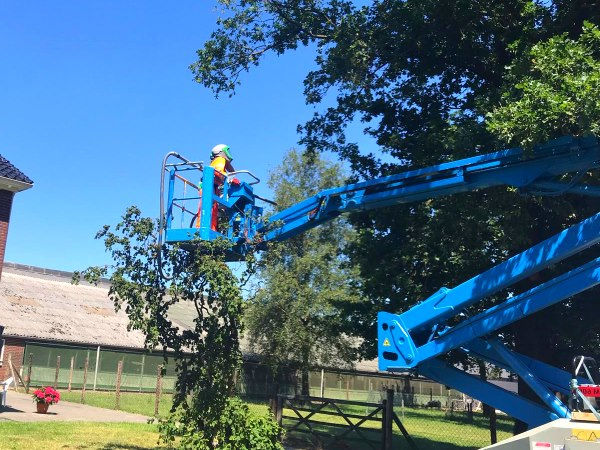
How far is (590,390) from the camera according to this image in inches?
227

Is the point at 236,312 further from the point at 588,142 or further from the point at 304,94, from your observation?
the point at 304,94

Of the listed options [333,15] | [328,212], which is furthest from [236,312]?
[333,15]

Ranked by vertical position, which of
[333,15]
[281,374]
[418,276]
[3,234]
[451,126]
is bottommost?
[281,374]

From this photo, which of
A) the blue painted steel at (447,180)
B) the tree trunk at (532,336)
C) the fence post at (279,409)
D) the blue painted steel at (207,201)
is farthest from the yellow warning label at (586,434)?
the fence post at (279,409)

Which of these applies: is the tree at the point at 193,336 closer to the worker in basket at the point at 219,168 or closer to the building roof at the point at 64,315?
the worker in basket at the point at 219,168

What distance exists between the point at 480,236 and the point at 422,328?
16.1 ft

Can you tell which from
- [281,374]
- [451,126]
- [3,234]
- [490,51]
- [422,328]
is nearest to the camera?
[422,328]

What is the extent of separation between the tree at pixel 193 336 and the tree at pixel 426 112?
5.01m

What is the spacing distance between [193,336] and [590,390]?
6.37m

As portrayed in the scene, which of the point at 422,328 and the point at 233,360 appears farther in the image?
the point at 233,360

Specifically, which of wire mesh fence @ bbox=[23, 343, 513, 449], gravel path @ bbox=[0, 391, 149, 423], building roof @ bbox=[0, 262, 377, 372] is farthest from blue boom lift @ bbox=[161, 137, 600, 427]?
building roof @ bbox=[0, 262, 377, 372]

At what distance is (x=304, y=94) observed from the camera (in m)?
15.6

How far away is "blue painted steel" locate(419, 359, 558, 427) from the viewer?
7.86m

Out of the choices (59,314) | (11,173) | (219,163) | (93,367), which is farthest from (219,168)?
(59,314)
